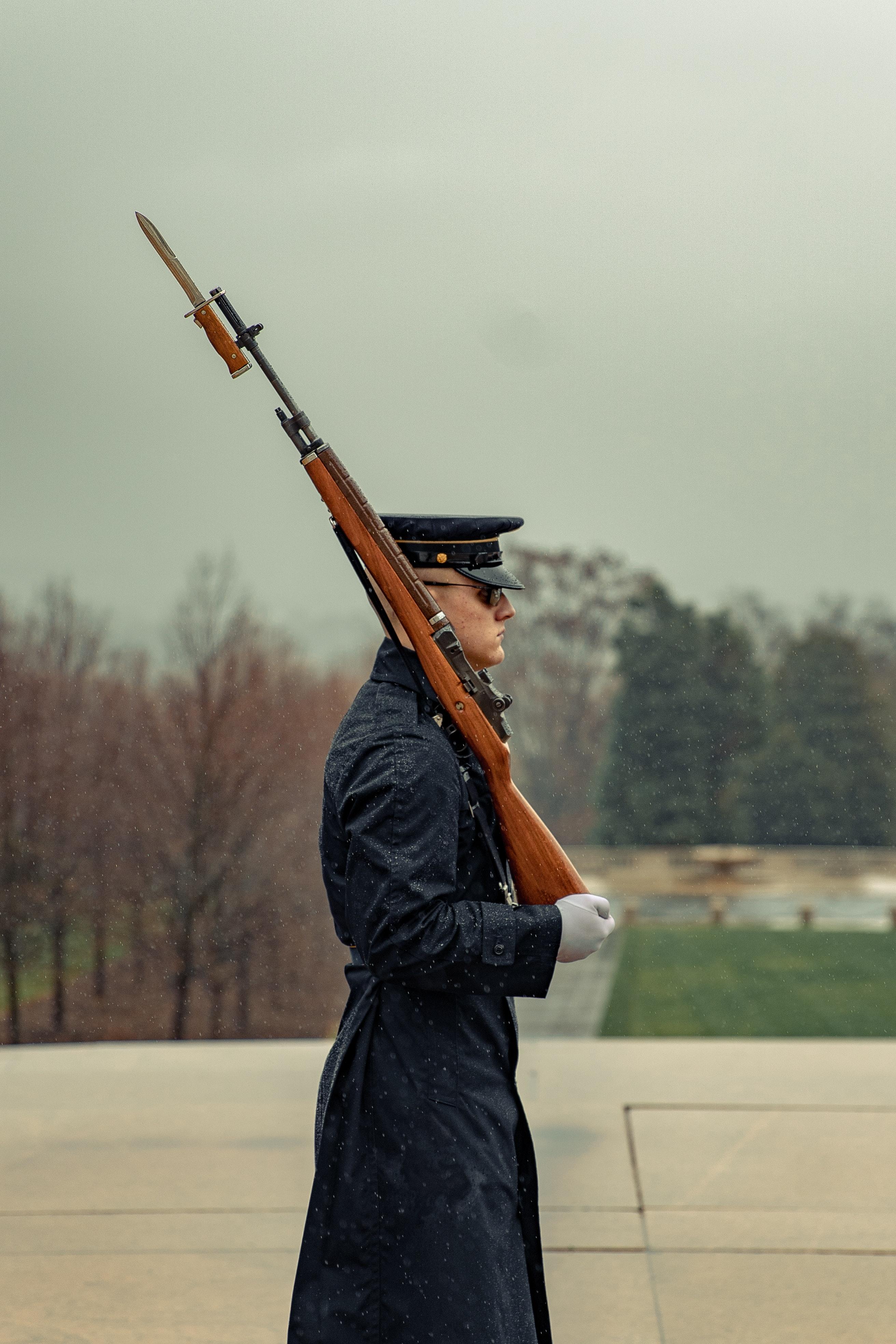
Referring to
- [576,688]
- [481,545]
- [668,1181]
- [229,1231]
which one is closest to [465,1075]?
[481,545]

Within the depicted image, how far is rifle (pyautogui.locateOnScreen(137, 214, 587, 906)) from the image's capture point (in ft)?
6.33

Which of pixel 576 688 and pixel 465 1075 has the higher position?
pixel 576 688

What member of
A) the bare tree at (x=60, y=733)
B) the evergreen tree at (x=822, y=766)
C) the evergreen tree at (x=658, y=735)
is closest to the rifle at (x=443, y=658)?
the bare tree at (x=60, y=733)

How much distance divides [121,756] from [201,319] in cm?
649

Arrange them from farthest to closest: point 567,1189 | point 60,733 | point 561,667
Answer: point 561,667
point 60,733
point 567,1189

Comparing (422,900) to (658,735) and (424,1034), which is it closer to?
(424,1034)

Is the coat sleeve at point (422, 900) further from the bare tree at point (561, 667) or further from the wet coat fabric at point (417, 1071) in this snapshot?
the bare tree at point (561, 667)

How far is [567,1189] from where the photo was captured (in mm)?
3873

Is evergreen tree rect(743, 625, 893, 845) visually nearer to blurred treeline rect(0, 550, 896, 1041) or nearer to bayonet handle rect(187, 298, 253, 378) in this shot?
blurred treeline rect(0, 550, 896, 1041)

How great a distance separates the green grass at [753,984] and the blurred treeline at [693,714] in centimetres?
97

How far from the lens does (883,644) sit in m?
11.2

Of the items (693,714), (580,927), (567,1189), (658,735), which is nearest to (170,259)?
(580,927)

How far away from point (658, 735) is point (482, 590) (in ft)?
32.0

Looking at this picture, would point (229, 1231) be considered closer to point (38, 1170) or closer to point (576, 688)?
point (38, 1170)
